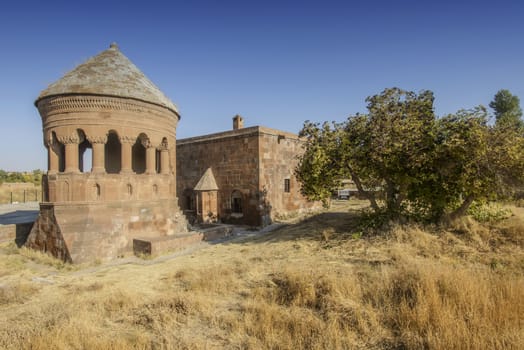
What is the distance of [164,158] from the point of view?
1324 centimetres

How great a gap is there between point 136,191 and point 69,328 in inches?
319

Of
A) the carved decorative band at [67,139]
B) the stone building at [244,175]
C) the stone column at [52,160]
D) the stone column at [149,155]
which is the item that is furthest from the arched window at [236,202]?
the stone column at [52,160]

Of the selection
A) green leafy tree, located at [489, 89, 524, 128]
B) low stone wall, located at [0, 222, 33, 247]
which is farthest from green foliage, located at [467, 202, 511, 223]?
green leafy tree, located at [489, 89, 524, 128]

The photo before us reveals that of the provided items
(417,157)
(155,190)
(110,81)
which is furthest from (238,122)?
(417,157)

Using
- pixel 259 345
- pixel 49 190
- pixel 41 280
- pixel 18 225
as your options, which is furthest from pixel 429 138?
pixel 18 225

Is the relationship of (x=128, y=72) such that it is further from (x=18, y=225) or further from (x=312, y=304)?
(x=312, y=304)

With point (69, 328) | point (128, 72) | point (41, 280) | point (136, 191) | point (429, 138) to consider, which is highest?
point (128, 72)

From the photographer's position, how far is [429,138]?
886 centimetres

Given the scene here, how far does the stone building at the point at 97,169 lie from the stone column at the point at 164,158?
740mm

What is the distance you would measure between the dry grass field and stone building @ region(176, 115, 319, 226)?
775 centimetres

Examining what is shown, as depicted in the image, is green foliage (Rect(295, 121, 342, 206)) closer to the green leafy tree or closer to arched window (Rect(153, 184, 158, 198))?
arched window (Rect(153, 184, 158, 198))

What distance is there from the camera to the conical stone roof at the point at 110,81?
35.2ft

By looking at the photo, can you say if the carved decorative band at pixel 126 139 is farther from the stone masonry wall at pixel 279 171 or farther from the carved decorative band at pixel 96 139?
the stone masonry wall at pixel 279 171

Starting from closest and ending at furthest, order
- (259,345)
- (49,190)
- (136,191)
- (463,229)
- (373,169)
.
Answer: (259,345) < (463,229) < (373,169) < (49,190) < (136,191)
